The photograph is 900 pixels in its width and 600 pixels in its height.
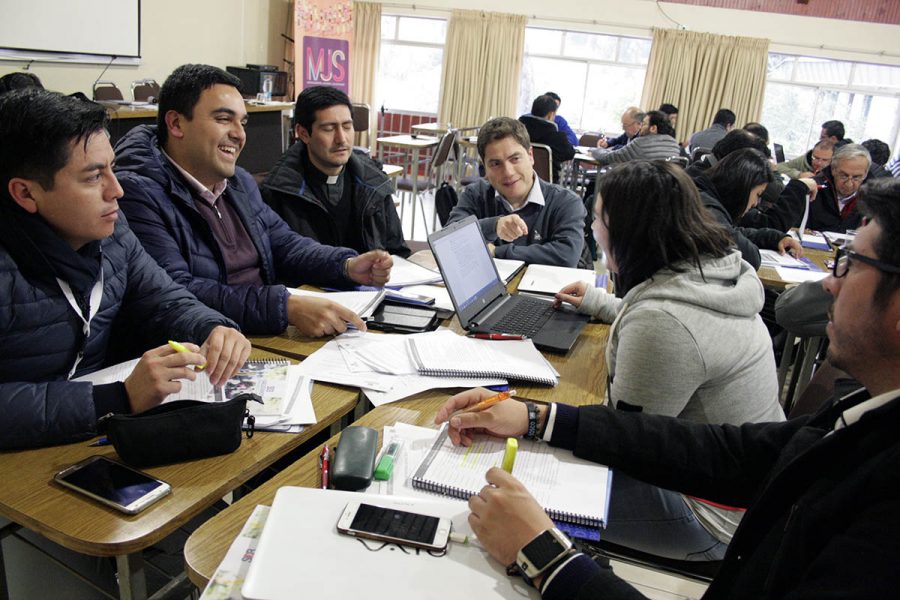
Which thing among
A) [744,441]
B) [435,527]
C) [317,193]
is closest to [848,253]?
[744,441]

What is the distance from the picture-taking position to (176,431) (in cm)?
111

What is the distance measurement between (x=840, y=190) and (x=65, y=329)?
169 inches

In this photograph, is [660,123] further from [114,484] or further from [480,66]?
[114,484]

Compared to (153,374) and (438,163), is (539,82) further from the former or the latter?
(153,374)

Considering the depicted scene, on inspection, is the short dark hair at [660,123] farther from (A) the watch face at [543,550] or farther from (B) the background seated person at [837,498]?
(A) the watch face at [543,550]

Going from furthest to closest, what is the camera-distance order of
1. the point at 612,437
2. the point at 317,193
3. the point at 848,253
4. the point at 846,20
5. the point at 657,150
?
1. the point at 846,20
2. the point at 657,150
3. the point at 317,193
4. the point at 612,437
5. the point at 848,253

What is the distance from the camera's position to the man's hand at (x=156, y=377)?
121 cm

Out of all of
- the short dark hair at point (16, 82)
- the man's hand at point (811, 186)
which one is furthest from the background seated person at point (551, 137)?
the short dark hair at point (16, 82)

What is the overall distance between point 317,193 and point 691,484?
79.9 inches

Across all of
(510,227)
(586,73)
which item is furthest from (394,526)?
(586,73)

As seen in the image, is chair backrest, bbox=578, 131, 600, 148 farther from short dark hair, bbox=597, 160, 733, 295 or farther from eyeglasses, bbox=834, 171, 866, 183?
short dark hair, bbox=597, 160, 733, 295

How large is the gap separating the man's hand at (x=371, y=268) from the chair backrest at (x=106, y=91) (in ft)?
16.4

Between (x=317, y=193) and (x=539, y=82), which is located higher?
(x=539, y=82)

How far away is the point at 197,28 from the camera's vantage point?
7.66m
